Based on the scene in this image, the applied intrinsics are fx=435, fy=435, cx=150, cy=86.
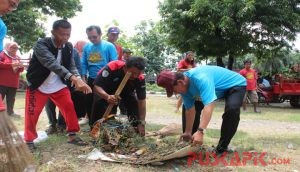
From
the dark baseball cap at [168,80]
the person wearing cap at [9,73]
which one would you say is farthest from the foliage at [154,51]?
the dark baseball cap at [168,80]

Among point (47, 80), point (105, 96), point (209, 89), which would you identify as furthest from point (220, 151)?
point (47, 80)

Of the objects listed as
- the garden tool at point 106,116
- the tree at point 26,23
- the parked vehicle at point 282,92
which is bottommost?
the parked vehicle at point 282,92

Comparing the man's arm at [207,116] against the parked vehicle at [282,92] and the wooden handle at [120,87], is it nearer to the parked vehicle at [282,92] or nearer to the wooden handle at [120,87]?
the wooden handle at [120,87]

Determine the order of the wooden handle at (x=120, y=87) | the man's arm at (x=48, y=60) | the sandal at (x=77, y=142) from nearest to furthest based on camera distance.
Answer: the man's arm at (x=48, y=60) → the wooden handle at (x=120, y=87) → the sandal at (x=77, y=142)

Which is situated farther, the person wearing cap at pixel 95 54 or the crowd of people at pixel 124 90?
the person wearing cap at pixel 95 54

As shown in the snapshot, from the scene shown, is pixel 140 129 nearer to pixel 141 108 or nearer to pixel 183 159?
pixel 141 108

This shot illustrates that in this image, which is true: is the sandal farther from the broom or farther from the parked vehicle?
the parked vehicle

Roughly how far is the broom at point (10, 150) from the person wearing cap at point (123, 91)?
2820mm

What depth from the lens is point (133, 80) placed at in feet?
19.7

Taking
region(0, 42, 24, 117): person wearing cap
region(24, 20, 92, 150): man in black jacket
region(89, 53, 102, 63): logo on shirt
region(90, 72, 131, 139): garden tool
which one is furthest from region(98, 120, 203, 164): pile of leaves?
region(0, 42, 24, 117): person wearing cap

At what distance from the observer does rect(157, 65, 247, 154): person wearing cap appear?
485 centimetres

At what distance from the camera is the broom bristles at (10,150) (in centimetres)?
293

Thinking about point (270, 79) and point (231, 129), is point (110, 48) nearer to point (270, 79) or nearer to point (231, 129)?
point (231, 129)

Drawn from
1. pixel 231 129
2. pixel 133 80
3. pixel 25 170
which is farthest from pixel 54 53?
pixel 25 170
